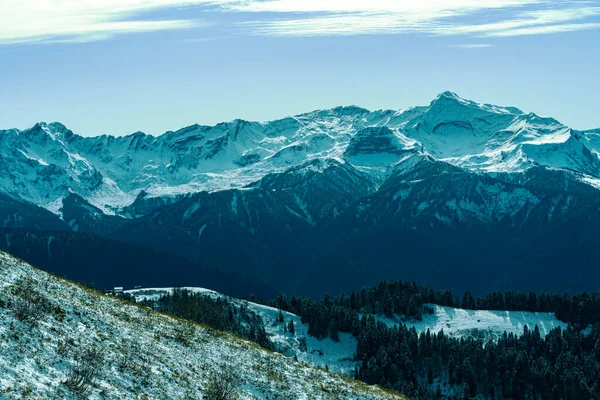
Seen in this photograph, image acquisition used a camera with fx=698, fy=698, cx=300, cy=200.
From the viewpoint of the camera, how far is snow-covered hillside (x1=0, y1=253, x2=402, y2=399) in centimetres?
5309

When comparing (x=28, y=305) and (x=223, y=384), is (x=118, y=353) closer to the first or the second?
(x=28, y=305)

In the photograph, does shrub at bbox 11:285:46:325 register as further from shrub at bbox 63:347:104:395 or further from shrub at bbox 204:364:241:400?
shrub at bbox 204:364:241:400

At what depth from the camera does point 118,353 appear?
64188 millimetres

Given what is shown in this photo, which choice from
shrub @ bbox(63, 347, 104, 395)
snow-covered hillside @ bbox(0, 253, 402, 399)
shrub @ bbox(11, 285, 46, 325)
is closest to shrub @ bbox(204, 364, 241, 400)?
snow-covered hillside @ bbox(0, 253, 402, 399)

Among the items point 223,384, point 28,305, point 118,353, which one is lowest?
point 223,384

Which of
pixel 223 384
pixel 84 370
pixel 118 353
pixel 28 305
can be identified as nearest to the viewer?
pixel 84 370

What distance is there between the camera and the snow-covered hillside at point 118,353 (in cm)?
5309

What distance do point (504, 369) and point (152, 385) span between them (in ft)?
500

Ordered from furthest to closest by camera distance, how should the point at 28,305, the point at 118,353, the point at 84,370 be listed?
the point at 118,353 → the point at 28,305 → the point at 84,370

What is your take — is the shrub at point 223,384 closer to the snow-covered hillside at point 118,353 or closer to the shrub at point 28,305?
the snow-covered hillside at point 118,353

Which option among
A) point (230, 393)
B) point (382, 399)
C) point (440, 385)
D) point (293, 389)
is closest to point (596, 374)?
point (440, 385)

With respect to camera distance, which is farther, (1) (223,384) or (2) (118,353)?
(1) (223,384)

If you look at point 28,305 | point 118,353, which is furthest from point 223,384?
point 28,305

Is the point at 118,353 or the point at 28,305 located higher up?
the point at 28,305
